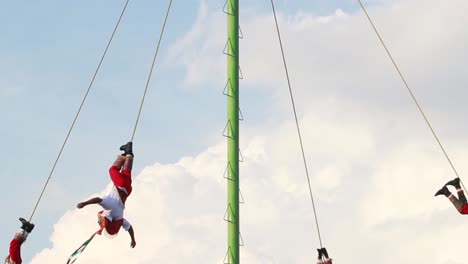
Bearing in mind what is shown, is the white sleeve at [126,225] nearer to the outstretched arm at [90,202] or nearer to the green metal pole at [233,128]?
the outstretched arm at [90,202]

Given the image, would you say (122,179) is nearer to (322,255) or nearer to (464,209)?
(322,255)

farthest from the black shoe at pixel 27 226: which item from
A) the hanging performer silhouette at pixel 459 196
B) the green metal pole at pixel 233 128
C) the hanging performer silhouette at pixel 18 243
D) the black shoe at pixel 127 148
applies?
the hanging performer silhouette at pixel 459 196

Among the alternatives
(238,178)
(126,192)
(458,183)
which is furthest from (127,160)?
(458,183)

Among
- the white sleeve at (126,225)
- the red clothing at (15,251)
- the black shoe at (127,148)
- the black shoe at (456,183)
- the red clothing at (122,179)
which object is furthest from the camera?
the black shoe at (456,183)

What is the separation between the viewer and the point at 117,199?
21109 mm

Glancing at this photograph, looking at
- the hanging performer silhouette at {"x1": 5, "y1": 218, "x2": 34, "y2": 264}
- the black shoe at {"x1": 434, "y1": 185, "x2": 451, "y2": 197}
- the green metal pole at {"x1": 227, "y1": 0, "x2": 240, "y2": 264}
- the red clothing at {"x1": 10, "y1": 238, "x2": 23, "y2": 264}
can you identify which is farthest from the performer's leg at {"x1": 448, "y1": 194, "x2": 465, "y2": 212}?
the red clothing at {"x1": 10, "y1": 238, "x2": 23, "y2": 264}

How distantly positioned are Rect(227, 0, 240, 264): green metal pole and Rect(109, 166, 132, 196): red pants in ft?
7.22

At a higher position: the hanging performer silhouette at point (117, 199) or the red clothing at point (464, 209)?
the red clothing at point (464, 209)

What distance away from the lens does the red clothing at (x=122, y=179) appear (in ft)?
69.6

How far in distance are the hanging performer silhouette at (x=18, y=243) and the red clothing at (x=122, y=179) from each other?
2242 millimetres

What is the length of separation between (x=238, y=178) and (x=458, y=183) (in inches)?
213

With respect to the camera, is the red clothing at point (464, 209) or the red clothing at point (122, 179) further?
the red clothing at point (464, 209)

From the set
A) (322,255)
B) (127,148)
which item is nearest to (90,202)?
(127,148)

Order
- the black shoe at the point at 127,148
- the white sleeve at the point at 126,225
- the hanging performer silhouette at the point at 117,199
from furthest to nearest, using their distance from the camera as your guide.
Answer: the black shoe at the point at 127,148 → the white sleeve at the point at 126,225 → the hanging performer silhouette at the point at 117,199
